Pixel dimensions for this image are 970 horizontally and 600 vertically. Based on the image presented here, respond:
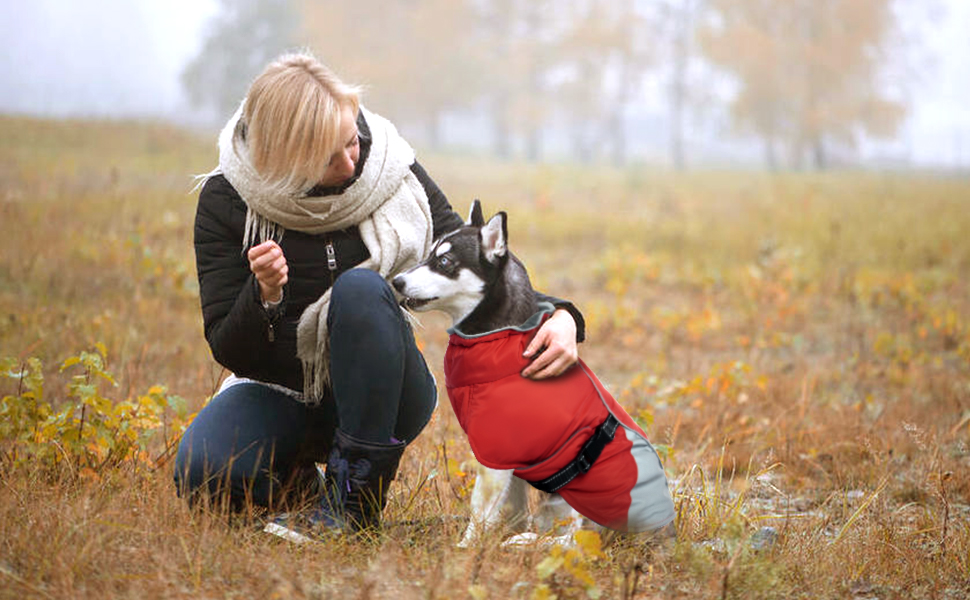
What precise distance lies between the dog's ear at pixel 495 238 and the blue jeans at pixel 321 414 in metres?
0.39

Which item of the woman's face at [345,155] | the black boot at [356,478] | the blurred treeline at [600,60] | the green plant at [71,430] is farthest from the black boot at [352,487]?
the blurred treeline at [600,60]

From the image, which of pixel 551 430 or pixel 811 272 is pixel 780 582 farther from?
pixel 811 272

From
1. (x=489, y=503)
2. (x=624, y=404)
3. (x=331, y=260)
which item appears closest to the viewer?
(x=489, y=503)

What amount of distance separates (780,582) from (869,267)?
7718mm

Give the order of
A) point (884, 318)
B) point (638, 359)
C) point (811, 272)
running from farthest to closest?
point (811, 272)
point (884, 318)
point (638, 359)

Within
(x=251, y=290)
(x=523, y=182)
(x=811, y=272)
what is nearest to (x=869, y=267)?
(x=811, y=272)

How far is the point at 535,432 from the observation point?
2609 mm

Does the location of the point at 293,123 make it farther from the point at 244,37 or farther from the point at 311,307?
the point at 244,37

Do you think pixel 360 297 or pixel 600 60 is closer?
pixel 360 297

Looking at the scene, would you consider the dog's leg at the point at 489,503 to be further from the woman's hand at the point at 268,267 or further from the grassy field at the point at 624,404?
Result: the woman's hand at the point at 268,267

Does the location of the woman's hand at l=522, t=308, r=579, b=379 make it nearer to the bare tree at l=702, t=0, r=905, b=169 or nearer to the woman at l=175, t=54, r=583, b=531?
the woman at l=175, t=54, r=583, b=531

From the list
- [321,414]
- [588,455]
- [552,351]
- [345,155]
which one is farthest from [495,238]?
[321,414]

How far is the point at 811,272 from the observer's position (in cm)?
882

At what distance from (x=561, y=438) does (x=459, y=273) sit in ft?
2.31
